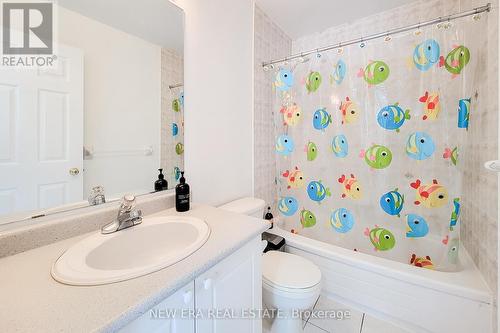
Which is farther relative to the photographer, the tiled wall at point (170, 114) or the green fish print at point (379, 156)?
the green fish print at point (379, 156)

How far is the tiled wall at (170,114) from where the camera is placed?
121 centimetres

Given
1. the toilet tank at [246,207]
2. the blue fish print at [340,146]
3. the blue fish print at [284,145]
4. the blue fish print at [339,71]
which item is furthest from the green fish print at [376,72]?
the toilet tank at [246,207]

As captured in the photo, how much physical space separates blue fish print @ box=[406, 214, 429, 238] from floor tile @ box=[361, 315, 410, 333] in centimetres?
59

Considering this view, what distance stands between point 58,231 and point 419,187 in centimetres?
195

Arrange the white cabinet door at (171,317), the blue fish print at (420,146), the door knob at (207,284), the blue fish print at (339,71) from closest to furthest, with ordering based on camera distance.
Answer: the white cabinet door at (171,317)
the door knob at (207,284)
the blue fish print at (420,146)
the blue fish print at (339,71)

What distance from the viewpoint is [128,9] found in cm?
104

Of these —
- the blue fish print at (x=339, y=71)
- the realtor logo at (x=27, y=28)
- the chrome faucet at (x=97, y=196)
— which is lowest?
the chrome faucet at (x=97, y=196)

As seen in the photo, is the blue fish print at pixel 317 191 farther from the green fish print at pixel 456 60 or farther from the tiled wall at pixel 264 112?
the green fish print at pixel 456 60

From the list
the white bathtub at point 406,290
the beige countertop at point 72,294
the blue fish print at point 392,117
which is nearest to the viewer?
the beige countertop at point 72,294

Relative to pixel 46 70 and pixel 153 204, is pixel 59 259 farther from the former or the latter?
pixel 46 70

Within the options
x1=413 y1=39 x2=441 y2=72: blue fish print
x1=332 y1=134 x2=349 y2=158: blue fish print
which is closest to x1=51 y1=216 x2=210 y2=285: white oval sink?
x1=332 y1=134 x2=349 y2=158: blue fish print

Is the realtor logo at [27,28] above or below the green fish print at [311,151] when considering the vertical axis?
above

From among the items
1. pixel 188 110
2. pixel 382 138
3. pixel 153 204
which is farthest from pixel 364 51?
pixel 153 204

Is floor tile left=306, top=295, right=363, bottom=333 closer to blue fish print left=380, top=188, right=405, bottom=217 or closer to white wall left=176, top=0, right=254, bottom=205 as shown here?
blue fish print left=380, top=188, right=405, bottom=217
